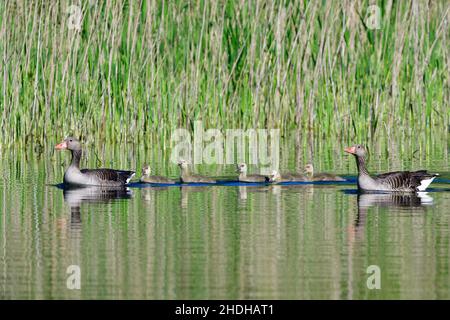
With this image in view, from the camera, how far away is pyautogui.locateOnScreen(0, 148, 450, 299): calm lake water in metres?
7.96

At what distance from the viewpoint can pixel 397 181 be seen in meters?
13.2

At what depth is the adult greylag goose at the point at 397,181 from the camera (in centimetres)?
1307

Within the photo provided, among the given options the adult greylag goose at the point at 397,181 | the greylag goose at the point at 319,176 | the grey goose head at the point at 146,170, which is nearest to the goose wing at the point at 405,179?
the adult greylag goose at the point at 397,181

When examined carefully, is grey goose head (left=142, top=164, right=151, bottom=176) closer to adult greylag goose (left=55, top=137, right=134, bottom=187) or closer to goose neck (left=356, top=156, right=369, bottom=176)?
adult greylag goose (left=55, top=137, right=134, bottom=187)

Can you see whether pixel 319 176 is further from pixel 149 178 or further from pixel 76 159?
pixel 76 159

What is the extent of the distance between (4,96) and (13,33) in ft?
2.95

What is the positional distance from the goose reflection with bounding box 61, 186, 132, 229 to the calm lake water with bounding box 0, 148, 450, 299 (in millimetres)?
24

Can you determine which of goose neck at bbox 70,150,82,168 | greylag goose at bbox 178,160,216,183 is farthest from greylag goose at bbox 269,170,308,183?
goose neck at bbox 70,150,82,168

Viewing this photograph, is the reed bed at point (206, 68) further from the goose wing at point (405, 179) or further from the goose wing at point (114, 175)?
the goose wing at point (405, 179)

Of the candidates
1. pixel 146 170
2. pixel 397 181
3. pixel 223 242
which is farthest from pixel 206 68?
pixel 223 242

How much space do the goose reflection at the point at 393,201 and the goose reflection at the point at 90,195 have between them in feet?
8.51

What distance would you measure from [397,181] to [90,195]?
340cm
